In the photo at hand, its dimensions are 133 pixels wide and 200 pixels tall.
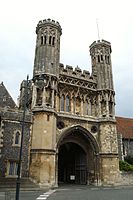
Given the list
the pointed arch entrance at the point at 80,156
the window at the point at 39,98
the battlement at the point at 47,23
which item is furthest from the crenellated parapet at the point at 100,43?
the pointed arch entrance at the point at 80,156

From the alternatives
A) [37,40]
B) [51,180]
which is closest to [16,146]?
[51,180]

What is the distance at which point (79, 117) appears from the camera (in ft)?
77.1

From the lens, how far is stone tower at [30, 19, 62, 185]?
740 inches

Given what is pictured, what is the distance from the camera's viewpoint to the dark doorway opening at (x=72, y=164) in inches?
980

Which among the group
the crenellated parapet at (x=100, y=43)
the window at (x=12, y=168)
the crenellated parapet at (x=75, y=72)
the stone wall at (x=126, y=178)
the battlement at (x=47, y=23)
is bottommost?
the stone wall at (x=126, y=178)

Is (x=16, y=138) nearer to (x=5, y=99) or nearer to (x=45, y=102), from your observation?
(x=45, y=102)

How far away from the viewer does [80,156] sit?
25.8 meters

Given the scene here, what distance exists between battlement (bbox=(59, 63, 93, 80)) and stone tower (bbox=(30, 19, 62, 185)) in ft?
4.00

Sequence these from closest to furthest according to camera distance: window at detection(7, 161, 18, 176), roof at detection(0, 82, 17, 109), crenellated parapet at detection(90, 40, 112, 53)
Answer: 1. window at detection(7, 161, 18, 176)
2. roof at detection(0, 82, 17, 109)
3. crenellated parapet at detection(90, 40, 112, 53)

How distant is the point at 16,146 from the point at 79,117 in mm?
7797

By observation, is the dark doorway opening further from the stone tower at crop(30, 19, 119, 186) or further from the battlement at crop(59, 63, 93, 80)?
the battlement at crop(59, 63, 93, 80)

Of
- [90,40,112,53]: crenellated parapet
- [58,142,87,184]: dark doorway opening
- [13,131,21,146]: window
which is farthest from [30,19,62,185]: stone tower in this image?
[58,142,87,184]: dark doorway opening

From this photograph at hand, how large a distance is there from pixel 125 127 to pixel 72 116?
1582 cm

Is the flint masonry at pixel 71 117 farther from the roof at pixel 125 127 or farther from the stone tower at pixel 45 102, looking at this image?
the roof at pixel 125 127
